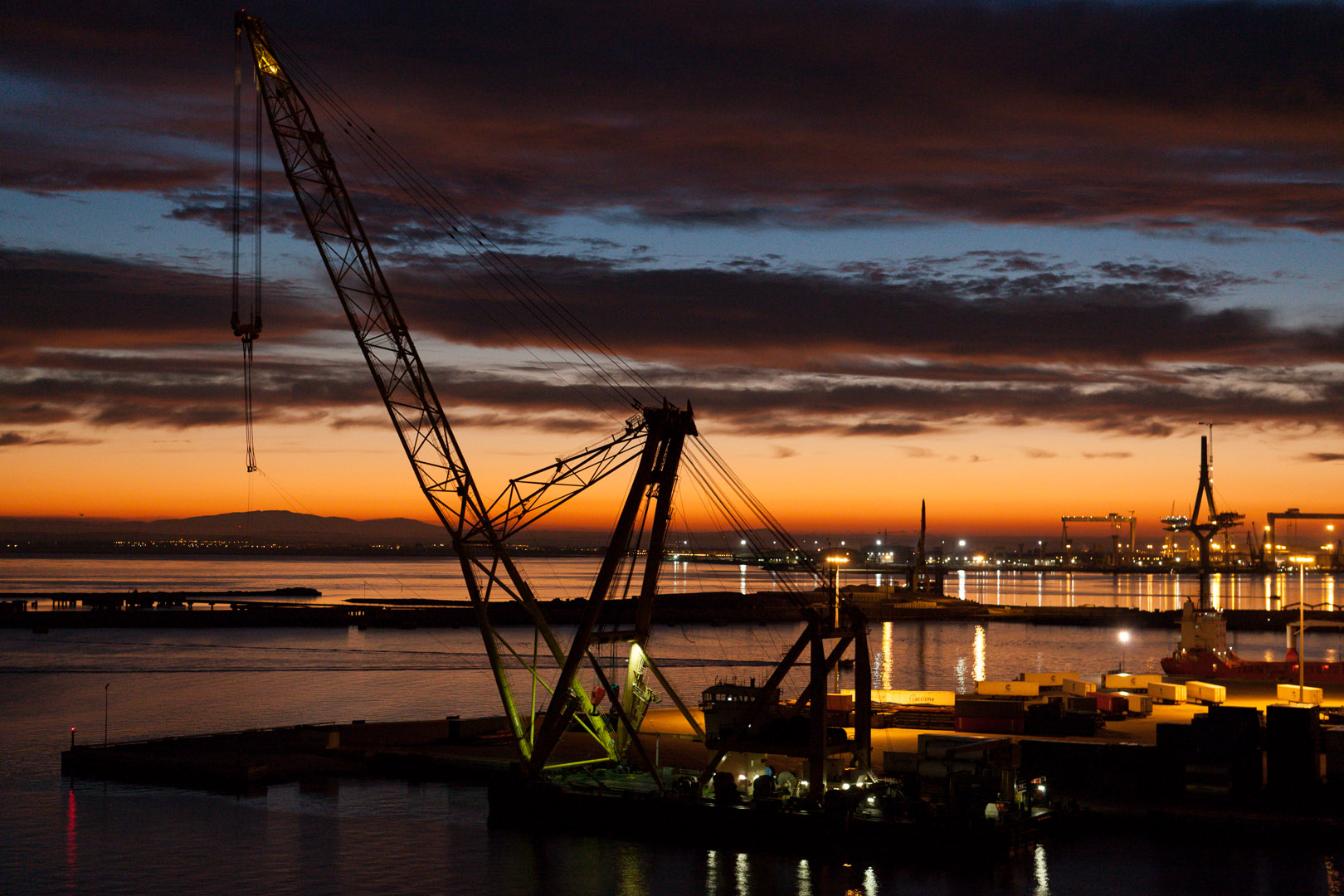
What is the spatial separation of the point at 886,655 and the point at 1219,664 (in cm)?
3966

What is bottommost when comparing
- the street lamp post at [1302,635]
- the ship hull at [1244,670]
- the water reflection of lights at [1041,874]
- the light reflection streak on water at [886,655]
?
the light reflection streak on water at [886,655]

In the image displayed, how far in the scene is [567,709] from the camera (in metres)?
36.3

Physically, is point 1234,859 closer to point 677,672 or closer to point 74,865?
point 74,865

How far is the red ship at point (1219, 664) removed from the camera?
58.2 meters

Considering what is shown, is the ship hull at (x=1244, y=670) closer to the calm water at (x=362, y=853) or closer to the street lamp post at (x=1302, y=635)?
the street lamp post at (x=1302, y=635)

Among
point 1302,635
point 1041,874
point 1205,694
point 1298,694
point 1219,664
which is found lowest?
point 1041,874

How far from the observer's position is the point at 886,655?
104312mm

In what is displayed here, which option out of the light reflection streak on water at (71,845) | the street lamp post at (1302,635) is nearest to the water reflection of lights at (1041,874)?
the street lamp post at (1302,635)

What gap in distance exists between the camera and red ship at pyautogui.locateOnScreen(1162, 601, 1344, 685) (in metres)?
58.2

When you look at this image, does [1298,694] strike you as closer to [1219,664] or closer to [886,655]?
[1219,664]

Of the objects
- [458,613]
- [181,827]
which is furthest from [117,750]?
[458,613]

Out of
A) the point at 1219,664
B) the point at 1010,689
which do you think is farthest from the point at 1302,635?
the point at 1219,664

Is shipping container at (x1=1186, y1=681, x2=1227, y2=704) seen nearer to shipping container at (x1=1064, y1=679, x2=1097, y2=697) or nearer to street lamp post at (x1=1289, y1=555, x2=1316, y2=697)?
street lamp post at (x1=1289, y1=555, x2=1316, y2=697)

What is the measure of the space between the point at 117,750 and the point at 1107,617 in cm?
12540
